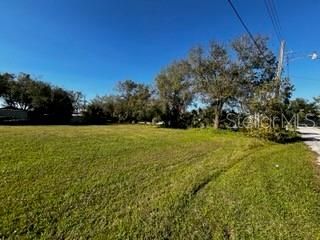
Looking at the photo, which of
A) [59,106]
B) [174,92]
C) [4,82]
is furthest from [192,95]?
[4,82]

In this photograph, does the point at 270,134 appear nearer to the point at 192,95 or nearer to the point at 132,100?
the point at 192,95

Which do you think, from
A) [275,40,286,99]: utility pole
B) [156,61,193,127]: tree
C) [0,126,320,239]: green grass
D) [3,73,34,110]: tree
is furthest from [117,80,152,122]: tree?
[0,126,320,239]: green grass

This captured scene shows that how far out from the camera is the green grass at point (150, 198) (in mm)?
3699

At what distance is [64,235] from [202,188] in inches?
120

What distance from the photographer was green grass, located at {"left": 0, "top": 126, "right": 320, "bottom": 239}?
3699 mm

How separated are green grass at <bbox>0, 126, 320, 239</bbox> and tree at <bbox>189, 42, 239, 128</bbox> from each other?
12.9 m

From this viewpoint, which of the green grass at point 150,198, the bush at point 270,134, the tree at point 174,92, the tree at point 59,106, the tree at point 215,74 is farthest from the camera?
the tree at point 59,106

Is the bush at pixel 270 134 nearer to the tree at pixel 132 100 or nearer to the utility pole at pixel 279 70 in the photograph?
the utility pole at pixel 279 70

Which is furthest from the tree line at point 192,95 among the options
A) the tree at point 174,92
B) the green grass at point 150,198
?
the green grass at point 150,198

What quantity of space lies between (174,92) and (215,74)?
9.50 metres

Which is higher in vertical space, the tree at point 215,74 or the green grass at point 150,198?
the tree at point 215,74

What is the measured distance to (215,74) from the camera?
69.3ft

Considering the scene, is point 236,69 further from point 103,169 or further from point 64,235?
point 64,235

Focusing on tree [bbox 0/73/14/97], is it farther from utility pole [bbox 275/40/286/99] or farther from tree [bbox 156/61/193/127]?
utility pole [bbox 275/40/286/99]
